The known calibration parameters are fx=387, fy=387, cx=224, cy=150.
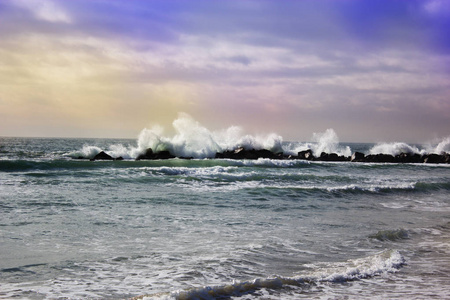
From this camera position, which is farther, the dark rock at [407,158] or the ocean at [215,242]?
the dark rock at [407,158]

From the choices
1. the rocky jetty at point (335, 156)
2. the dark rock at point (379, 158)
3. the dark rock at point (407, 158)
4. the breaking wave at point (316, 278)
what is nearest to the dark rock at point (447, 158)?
the rocky jetty at point (335, 156)

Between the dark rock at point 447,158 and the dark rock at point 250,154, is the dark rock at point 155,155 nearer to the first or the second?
the dark rock at point 250,154

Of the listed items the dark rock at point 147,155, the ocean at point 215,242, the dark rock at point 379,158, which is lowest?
the ocean at point 215,242

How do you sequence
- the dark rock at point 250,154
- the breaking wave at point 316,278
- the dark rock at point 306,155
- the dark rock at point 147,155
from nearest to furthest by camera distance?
the breaking wave at point 316,278
the dark rock at point 147,155
the dark rock at point 250,154
the dark rock at point 306,155

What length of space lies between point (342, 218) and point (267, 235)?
341 cm

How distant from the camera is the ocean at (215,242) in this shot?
5027 millimetres

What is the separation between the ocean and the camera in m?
5.03

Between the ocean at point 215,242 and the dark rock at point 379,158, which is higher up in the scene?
the dark rock at point 379,158

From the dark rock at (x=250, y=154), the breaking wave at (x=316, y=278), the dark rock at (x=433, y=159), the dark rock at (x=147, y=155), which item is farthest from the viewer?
the dark rock at (x=433, y=159)

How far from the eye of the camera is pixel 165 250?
6707mm

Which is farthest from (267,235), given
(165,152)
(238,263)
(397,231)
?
(165,152)

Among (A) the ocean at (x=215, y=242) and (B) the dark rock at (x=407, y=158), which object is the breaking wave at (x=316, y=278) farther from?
(B) the dark rock at (x=407, y=158)

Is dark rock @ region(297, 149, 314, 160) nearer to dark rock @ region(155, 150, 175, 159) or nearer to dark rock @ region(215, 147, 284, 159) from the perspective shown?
dark rock @ region(215, 147, 284, 159)

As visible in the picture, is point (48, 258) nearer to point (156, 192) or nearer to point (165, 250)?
point (165, 250)
